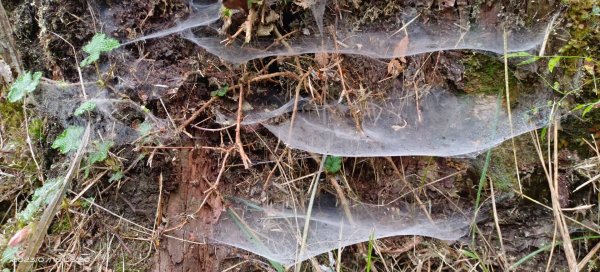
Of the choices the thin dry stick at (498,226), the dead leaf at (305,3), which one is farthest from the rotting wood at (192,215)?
the thin dry stick at (498,226)

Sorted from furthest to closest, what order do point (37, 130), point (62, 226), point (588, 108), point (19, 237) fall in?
point (37, 130) < point (62, 226) < point (19, 237) < point (588, 108)

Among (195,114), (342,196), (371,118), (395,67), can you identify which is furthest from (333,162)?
(195,114)

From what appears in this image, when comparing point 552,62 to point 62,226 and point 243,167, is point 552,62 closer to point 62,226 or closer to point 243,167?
point 243,167

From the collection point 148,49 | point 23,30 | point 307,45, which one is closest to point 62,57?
point 23,30

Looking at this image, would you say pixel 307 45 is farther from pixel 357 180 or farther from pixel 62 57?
pixel 62 57

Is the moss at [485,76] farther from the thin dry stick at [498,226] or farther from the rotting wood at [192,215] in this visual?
the rotting wood at [192,215]
